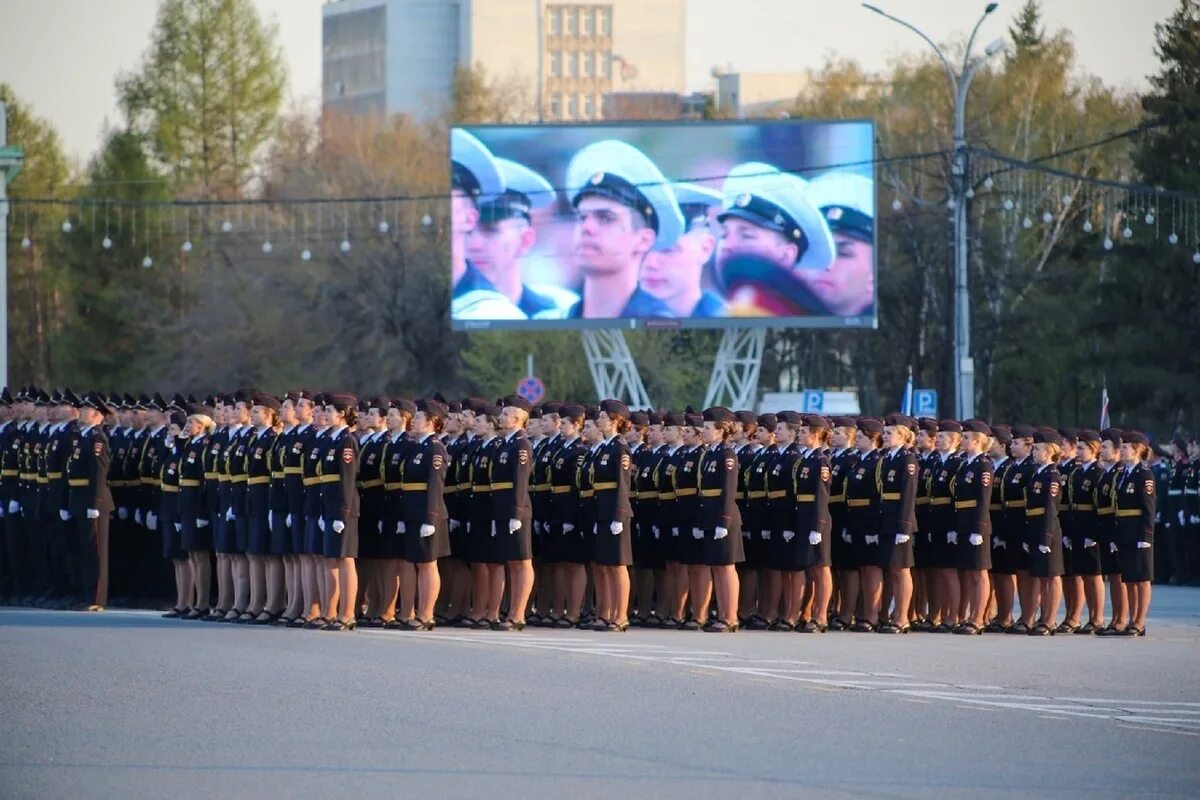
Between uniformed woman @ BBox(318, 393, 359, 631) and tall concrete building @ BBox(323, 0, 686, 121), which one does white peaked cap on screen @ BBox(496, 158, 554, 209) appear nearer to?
uniformed woman @ BBox(318, 393, 359, 631)

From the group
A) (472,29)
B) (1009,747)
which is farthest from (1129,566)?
(472,29)

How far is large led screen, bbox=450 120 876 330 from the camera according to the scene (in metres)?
40.8

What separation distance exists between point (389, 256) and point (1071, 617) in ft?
132

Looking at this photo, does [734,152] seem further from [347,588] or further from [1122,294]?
[347,588]

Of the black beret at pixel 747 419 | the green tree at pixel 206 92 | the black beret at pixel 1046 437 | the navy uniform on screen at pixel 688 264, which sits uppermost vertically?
the green tree at pixel 206 92

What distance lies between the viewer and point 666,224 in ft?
135

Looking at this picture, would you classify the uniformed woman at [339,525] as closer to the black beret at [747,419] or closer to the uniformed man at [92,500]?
the uniformed man at [92,500]

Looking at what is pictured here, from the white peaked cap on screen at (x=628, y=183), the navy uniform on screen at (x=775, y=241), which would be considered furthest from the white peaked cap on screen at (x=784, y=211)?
the white peaked cap on screen at (x=628, y=183)

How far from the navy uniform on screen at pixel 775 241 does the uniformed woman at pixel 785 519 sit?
2120 cm

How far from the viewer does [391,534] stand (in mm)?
18562

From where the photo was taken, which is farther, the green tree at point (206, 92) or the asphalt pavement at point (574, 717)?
the green tree at point (206, 92)

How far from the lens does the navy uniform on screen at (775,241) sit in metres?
40.8

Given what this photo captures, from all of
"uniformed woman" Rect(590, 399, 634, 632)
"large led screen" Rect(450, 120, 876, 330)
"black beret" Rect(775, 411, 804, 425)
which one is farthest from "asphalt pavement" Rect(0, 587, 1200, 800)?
"large led screen" Rect(450, 120, 876, 330)

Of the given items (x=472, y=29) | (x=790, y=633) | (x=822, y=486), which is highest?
(x=472, y=29)
